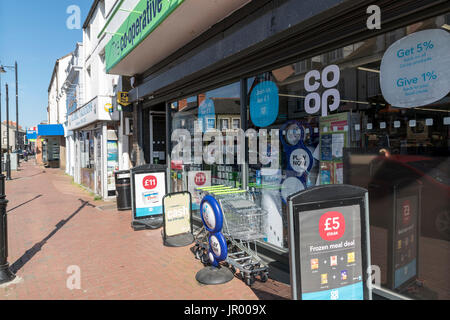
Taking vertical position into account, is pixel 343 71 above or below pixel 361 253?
above

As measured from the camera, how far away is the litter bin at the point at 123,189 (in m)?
9.18

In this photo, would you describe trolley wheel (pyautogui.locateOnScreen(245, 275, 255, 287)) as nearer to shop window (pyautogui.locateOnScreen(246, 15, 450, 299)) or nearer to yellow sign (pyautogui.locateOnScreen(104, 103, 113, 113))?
shop window (pyautogui.locateOnScreen(246, 15, 450, 299))

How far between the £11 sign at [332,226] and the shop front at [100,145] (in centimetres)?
975

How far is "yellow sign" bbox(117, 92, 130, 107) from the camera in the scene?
33.0 ft

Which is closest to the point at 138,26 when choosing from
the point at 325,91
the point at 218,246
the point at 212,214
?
the point at 325,91

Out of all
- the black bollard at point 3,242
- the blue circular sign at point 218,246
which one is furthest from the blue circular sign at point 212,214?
the black bollard at point 3,242

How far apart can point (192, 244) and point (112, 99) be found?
7.13 meters

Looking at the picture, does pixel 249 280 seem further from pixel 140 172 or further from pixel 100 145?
pixel 100 145

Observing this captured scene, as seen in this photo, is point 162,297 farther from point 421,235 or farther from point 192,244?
point 421,235

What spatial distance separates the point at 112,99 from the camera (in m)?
11.1

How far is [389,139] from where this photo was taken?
3.52 metres

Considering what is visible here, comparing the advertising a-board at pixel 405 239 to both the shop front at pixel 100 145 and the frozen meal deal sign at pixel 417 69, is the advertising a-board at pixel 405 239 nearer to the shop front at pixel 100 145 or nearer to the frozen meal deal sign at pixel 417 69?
the frozen meal deal sign at pixel 417 69
